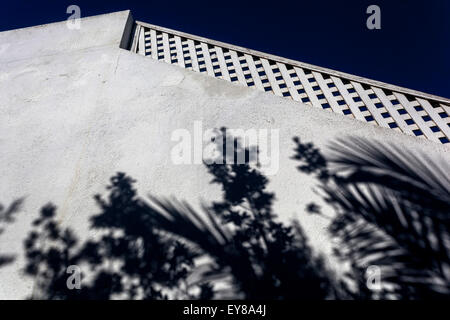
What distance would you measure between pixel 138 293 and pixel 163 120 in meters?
2.71

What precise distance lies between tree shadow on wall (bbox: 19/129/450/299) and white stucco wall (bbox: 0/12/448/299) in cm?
20

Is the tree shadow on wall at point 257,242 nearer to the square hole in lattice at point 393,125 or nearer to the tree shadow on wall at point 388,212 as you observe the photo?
the tree shadow on wall at point 388,212

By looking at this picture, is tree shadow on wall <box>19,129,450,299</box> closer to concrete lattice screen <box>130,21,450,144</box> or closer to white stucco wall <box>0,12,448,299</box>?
white stucco wall <box>0,12,448,299</box>

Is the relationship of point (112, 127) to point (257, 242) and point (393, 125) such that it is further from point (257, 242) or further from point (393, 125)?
point (393, 125)

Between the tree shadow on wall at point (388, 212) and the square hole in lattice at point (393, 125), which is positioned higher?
the square hole in lattice at point (393, 125)

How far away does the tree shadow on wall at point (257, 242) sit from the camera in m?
2.77

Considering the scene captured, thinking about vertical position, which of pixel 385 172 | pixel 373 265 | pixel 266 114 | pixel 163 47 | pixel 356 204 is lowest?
pixel 373 265

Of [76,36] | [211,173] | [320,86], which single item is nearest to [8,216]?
[211,173]

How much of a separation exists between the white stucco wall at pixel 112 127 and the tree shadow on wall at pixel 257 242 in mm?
200

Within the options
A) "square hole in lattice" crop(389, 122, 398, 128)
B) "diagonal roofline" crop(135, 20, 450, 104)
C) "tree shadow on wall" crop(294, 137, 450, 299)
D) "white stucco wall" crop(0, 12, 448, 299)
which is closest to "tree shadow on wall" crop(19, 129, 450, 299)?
"tree shadow on wall" crop(294, 137, 450, 299)

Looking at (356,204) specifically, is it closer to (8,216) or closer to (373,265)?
(373,265)

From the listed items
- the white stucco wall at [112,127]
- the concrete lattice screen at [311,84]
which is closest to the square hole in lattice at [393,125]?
the concrete lattice screen at [311,84]

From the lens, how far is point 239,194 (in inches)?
137

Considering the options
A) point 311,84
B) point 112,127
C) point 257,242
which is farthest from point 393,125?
point 112,127
